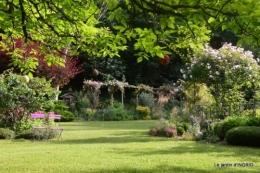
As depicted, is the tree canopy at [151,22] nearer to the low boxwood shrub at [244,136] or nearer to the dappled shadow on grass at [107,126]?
the low boxwood shrub at [244,136]

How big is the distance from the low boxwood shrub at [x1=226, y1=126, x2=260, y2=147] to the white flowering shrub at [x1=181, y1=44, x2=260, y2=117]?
13.1ft

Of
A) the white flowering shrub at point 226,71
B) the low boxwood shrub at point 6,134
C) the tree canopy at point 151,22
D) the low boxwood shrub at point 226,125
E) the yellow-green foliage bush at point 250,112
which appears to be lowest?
the low boxwood shrub at point 6,134

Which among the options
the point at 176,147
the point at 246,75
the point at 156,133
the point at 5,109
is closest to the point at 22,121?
the point at 5,109

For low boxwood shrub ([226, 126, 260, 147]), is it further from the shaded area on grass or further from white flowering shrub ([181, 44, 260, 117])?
white flowering shrub ([181, 44, 260, 117])

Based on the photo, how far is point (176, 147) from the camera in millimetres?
8281

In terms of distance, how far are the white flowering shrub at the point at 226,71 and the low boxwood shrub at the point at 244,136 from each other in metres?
3.99

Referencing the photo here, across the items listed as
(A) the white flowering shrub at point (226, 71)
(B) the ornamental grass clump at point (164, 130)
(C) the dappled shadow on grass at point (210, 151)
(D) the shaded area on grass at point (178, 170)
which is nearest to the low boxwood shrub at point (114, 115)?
(A) the white flowering shrub at point (226, 71)

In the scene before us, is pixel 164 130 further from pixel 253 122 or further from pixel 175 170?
pixel 175 170

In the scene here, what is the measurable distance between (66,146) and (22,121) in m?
3.35

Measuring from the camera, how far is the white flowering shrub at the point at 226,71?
41.2 ft

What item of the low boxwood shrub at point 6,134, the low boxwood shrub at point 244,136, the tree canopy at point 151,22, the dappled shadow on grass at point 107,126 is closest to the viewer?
the tree canopy at point 151,22

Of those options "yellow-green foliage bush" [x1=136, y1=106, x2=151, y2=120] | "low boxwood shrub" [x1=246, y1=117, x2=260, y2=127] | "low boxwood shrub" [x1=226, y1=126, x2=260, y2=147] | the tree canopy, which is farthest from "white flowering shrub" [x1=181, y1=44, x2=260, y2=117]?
the tree canopy

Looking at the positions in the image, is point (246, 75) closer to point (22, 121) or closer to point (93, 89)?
point (22, 121)

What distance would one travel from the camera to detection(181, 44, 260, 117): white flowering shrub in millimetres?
12555
